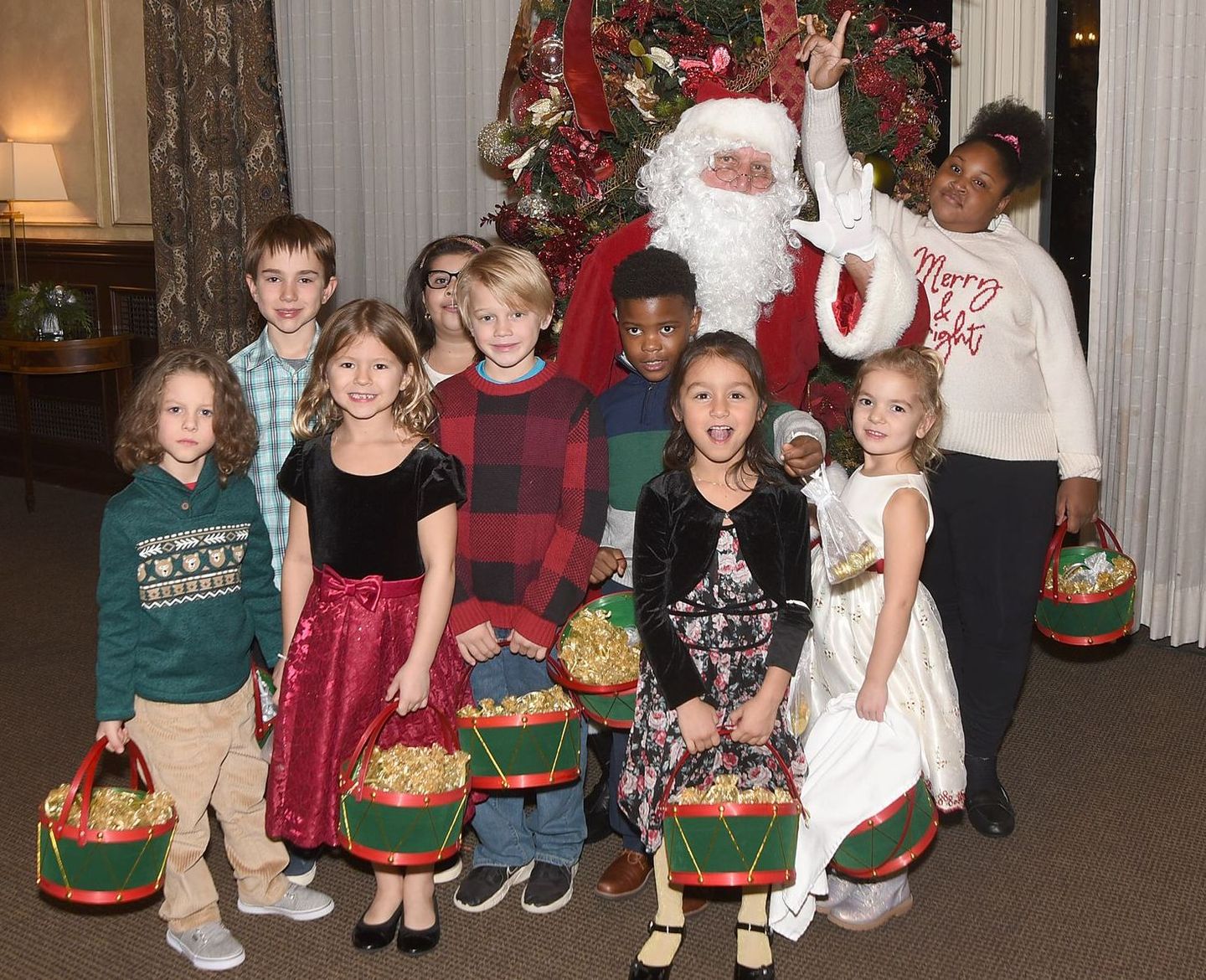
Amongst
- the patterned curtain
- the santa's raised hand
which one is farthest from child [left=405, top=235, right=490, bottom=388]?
the patterned curtain

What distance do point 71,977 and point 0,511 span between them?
4749 mm

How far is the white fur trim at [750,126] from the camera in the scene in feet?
10.1

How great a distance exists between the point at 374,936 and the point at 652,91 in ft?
7.85

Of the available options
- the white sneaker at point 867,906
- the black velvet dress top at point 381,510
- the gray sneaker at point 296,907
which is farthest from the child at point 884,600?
the gray sneaker at point 296,907

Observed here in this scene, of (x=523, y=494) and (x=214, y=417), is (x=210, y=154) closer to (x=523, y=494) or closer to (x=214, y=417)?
(x=214, y=417)

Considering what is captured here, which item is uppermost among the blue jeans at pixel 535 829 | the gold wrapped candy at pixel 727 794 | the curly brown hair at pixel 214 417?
the curly brown hair at pixel 214 417

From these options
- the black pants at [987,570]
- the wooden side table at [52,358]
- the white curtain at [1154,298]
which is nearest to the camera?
the black pants at [987,570]

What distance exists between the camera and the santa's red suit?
2791mm

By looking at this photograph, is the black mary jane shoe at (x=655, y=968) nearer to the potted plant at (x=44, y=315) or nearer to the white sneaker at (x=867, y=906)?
the white sneaker at (x=867, y=906)

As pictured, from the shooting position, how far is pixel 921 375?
2.61m

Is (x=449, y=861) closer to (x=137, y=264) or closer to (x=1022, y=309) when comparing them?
(x=1022, y=309)

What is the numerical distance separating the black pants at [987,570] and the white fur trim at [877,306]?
0.45 metres

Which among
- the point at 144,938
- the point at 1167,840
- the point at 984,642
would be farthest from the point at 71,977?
the point at 1167,840

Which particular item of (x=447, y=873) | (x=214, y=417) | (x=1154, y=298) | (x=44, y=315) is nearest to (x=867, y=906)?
(x=447, y=873)
